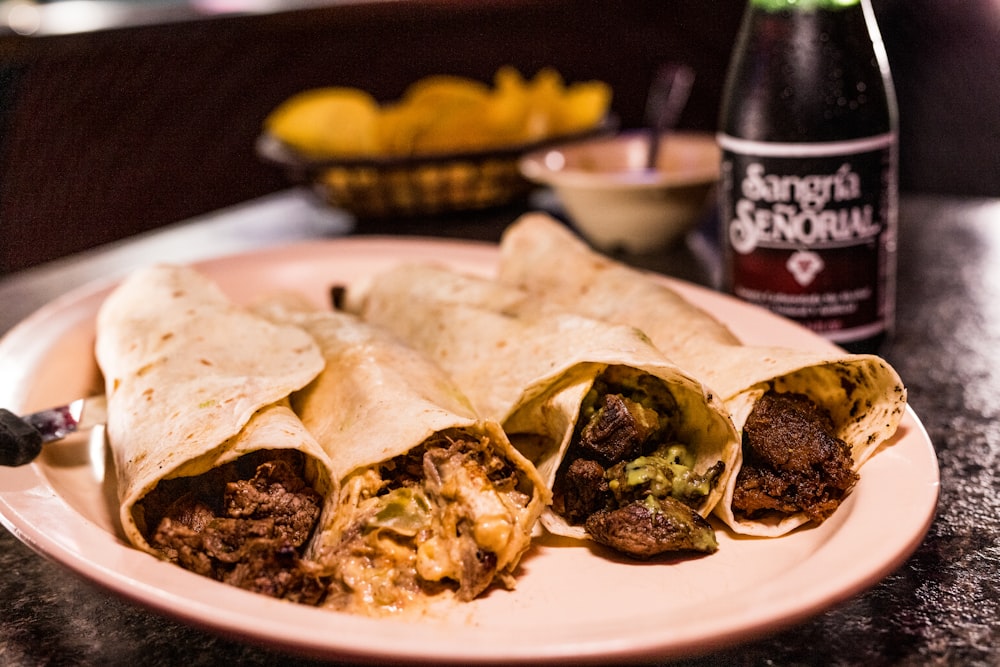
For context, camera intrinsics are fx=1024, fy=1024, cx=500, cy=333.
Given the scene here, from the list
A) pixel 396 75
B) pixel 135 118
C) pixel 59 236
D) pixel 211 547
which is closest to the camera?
pixel 211 547

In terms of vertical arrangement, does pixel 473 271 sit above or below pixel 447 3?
below

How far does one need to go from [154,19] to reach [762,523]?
573cm

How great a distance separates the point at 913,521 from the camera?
1.30m

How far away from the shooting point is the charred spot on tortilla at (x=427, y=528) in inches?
53.7

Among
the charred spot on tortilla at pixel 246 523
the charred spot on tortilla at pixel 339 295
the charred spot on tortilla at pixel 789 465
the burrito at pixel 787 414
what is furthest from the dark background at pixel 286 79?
the charred spot on tortilla at pixel 789 465

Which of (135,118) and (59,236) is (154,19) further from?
(59,236)

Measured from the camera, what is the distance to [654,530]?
143 cm

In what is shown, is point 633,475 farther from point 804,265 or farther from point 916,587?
point 804,265

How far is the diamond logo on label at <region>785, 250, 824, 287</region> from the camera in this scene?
201 centimetres

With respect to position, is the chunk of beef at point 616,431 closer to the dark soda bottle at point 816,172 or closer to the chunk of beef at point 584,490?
the chunk of beef at point 584,490

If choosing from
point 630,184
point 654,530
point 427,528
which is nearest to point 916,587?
point 654,530

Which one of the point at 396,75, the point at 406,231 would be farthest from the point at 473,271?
the point at 396,75

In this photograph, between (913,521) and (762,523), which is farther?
(762,523)

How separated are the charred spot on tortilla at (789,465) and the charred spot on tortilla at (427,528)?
0.35m
